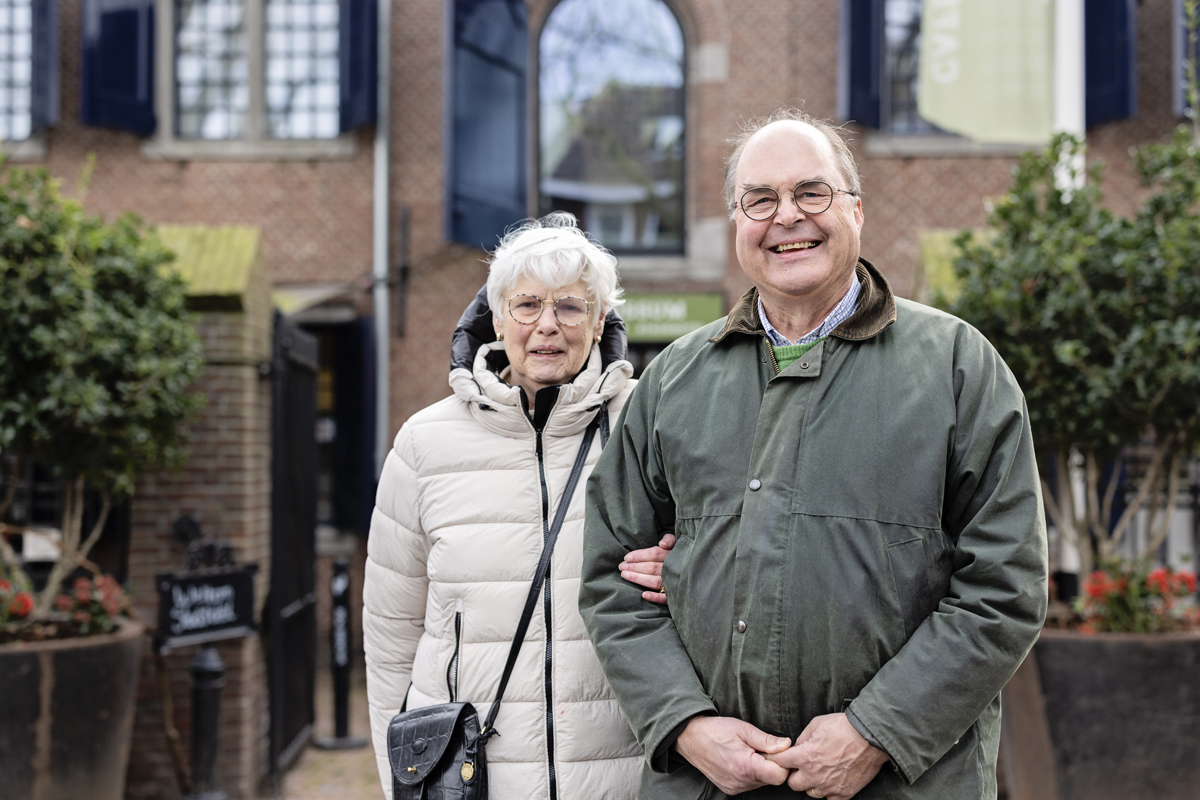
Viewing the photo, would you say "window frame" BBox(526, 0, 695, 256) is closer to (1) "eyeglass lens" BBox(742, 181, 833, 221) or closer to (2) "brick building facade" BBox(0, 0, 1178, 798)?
(2) "brick building facade" BBox(0, 0, 1178, 798)

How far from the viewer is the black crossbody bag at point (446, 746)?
6.57 feet

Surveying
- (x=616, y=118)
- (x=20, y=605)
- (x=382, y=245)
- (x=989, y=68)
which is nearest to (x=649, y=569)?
(x=20, y=605)

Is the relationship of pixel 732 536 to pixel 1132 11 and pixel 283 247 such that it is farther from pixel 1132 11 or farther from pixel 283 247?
pixel 1132 11

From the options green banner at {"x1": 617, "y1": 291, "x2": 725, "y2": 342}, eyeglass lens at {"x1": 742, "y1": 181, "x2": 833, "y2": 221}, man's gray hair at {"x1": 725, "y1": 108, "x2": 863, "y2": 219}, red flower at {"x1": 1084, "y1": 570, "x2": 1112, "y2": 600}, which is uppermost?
green banner at {"x1": 617, "y1": 291, "x2": 725, "y2": 342}

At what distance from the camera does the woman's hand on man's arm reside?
187 centimetres

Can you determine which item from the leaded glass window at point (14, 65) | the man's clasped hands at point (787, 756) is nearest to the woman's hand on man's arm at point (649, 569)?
the man's clasped hands at point (787, 756)

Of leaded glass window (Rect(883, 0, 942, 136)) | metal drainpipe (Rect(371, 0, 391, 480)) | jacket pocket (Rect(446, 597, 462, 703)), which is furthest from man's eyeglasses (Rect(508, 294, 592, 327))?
leaded glass window (Rect(883, 0, 942, 136))

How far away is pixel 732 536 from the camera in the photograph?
1.75 m

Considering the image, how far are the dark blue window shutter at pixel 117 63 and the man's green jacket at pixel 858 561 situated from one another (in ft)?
31.4

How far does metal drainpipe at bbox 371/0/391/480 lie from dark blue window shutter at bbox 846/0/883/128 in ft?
15.3

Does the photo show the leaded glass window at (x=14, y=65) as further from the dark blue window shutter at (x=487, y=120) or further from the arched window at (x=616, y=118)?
the arched window at (x=616, y=118)

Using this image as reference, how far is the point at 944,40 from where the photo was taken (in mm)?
9234

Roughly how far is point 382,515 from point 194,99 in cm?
924

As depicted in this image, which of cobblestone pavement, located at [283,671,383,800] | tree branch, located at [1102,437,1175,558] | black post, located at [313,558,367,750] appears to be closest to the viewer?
tree branch, located at [1102,437,1175,558]
